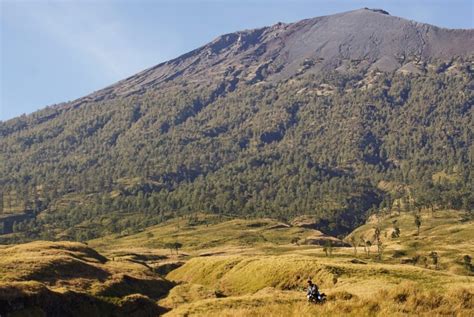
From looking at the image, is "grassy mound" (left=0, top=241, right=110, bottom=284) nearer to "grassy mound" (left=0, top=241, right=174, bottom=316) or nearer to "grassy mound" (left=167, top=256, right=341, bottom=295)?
"grassy mound" (left=0, top=241, right=174, bottom=316)

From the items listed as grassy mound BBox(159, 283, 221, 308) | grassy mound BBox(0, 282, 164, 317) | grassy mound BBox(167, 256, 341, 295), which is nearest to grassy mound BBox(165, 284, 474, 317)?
grassy mound BBox(0, 282, 164, 317)

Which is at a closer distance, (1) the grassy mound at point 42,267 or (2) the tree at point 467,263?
(1) the grassy mound at point 42,267

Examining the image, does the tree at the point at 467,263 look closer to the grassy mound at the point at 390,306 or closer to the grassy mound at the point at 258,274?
the grassy mound at the point at 258,274

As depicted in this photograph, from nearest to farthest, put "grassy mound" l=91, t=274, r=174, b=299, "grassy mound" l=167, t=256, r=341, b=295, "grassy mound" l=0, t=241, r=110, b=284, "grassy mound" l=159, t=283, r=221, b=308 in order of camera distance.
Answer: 1. "grassy mound" l=0, t=241, r=110, b=284
2. "grassy mound" l=159, t=283, r=221, b=308
3. "grassy mound" l=91, t=274, r=174, b=299
4. "grassy mound" l=167, t=256, r=341, b=295

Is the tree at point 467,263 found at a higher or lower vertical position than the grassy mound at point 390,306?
lower

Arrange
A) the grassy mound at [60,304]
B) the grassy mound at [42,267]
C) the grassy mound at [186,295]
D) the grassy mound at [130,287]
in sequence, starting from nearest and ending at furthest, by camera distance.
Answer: the grassy mound at [60,304]
the grassy mound at [42,267]
the grassy mound at [186,295]
the grassy mound at [130,287]

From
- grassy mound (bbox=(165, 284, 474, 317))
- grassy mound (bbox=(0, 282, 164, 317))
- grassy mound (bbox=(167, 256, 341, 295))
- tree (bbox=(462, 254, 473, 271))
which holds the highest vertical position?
grassy mound (bbox=(165, 284, 474, 317))

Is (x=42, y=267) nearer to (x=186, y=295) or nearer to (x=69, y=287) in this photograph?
(x=69, y=287)

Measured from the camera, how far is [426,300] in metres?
28.0

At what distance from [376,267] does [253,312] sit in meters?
62.9

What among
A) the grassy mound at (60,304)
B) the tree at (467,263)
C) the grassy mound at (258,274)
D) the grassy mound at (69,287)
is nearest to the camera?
the grassy mound at (60,304)

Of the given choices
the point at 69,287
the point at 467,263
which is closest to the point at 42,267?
the point at 69,287

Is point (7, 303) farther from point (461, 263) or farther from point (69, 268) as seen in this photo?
point (461, 263)

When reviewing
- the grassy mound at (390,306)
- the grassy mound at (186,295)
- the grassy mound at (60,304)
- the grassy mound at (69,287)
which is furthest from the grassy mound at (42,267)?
the grassy mound at (390,306)
